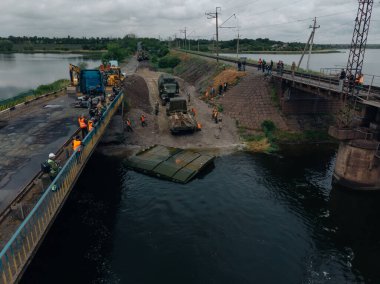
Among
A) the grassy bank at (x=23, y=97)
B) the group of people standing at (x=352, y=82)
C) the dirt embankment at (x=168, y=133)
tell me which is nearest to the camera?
the group of people standing at (x=352, y=82)

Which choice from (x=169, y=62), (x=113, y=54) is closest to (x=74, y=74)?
(x=169, y=62)

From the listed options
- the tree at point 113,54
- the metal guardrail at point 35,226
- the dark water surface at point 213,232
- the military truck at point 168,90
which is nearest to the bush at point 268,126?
the dark water surface at point 213,232

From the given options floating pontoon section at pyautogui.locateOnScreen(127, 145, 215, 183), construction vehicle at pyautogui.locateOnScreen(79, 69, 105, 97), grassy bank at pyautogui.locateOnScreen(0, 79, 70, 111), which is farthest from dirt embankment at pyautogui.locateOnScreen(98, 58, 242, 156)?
grassy bank at pyautogui.locateOnScreen(0, 79, 70, 111)

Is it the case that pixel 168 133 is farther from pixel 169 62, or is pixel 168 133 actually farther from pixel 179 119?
pixel 169 62

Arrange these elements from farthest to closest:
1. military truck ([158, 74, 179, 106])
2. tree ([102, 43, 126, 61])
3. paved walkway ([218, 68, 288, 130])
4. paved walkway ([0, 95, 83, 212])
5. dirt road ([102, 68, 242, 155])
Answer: tree ([102, 43, 126, 61])
military truck ([158, 74, 179, 106])
paved walkway ([218, 68, 288, 130])
dirt road ([102, 68, 242, 155])
paved walkway ([0, 95, 83, 212])

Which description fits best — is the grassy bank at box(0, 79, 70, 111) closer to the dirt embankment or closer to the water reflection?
the dirt embankment

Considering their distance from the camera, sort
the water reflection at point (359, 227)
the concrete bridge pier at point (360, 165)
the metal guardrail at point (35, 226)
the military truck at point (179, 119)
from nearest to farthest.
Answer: the metal guardrail at point (35, 226)
the water reflection at point (359, 227)
the concrete bridge pier at point (360, 165)
the military truck at point (179, 119)

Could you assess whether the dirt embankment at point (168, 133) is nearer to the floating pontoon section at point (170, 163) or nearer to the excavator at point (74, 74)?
the floating pontoon section at point (170, 163)

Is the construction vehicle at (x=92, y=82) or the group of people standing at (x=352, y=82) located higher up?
the group of people standing at (x=352, y=82)
